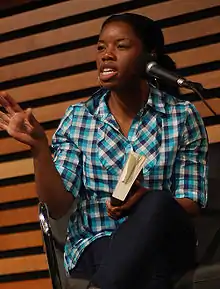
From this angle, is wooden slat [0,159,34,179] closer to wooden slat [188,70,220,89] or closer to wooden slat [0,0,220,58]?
wooden slat [0,0,220,58]

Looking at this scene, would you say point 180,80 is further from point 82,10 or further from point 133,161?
point 82,10

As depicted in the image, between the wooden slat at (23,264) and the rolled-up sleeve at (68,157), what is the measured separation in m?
1.09

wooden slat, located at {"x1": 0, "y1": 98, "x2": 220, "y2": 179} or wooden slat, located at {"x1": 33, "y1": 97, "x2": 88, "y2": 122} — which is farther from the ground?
wooden slat, located at {"x1": 33, "y1": 97, "x2": 88, "y2": 122}

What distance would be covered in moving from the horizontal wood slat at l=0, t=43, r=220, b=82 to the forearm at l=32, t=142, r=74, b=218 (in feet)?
3.81

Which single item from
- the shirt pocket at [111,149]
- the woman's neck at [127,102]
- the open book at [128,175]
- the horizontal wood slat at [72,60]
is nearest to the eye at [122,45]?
the woman's neck at [127,102]

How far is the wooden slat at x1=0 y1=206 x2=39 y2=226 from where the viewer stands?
2.93 m

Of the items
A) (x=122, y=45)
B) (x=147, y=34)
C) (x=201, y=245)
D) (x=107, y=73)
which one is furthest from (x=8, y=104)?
(x=201, y=245)

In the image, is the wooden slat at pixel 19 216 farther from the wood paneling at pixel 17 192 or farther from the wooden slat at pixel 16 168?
the wooden slat at pixel 16 168

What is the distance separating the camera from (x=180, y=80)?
163 centimetres

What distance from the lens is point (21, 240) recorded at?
295 cm

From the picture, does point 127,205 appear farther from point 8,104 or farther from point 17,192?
point 17,192

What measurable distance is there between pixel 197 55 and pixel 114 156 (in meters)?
1.00

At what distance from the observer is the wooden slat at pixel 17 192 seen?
9.64 feet

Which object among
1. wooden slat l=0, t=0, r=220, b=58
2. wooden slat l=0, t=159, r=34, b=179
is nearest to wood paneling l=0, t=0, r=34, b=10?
wooden slat l=0, t=0, r=220, b=58
